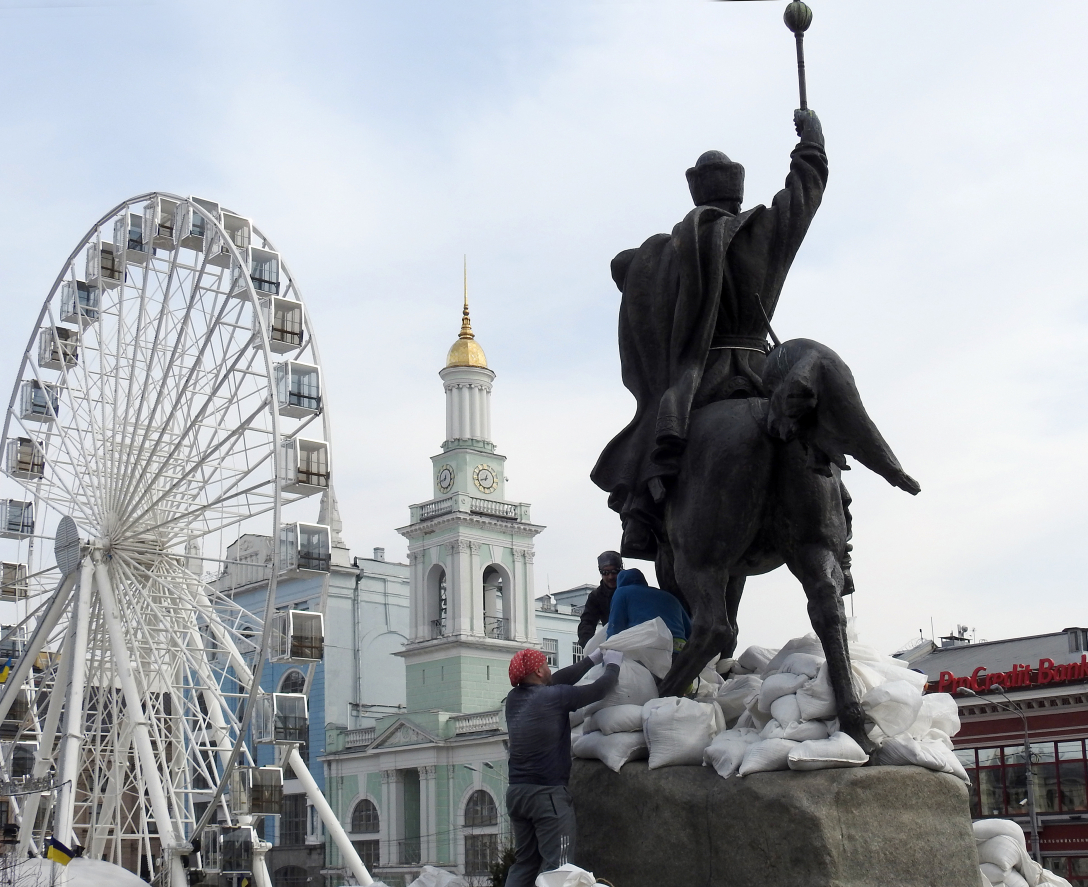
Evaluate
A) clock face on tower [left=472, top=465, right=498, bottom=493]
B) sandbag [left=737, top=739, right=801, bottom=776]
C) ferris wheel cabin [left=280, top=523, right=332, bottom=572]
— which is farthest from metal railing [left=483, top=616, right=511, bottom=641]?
sandbag [left=737, top=739, right=801, bottom=776]

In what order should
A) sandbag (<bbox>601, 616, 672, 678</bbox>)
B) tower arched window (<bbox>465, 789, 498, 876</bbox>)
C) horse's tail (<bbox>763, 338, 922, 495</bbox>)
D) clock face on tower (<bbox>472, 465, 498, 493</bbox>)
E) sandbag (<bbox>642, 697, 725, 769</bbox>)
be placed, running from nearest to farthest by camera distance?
horse's tail (<bbox>763, 338, 922, 495</bbox>) < sandbag (<bbox>642, 697, 725, 769</bbox>) < sandbag (<bbox>601, 616, 672, 678</bbox>) < tower arched window (<bbox>465, 789, 498, 876</bbox>) < clock face on tower (<bbox>472, 465, 498, 493</bbox>)

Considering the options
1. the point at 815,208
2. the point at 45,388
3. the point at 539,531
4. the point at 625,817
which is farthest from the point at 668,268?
the point at 539,531

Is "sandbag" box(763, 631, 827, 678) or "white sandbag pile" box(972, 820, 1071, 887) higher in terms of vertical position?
"sandbag" box(763, 631, 827, 678)

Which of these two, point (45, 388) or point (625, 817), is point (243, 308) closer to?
point (45, 388)

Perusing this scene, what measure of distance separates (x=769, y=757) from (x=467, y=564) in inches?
1912

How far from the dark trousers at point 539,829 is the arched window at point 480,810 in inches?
1736

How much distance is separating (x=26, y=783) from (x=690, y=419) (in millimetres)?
20012

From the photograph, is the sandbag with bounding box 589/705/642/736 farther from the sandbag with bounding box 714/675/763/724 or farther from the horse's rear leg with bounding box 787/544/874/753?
the horse's rear leg with bounding box 787/544/874/753

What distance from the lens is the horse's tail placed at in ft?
17.5

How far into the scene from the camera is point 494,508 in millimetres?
54812

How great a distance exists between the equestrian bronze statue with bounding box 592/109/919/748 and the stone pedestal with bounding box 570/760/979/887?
0.28 m

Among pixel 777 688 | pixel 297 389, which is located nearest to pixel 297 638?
pixel 297 389

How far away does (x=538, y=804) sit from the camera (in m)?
5.46

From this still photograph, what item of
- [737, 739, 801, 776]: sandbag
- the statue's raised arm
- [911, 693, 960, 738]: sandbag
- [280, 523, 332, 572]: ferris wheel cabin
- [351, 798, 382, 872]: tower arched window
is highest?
[280, 523, 332, 572]: ferris wheel cabin
